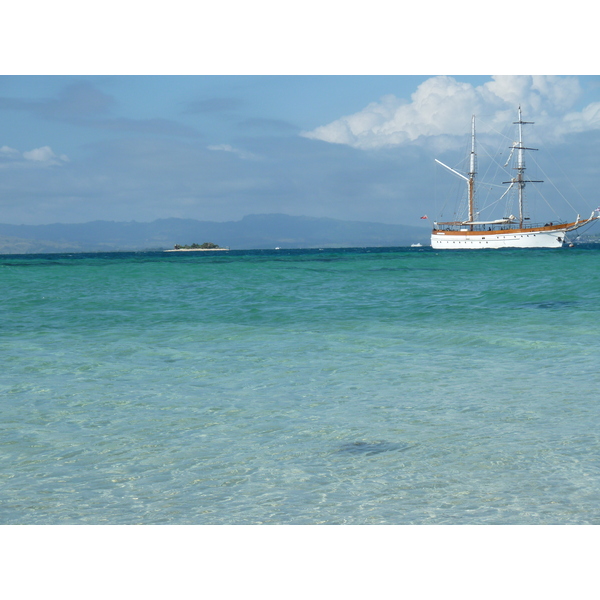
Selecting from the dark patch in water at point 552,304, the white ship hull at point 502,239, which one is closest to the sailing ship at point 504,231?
the white ship hull at point 502,239

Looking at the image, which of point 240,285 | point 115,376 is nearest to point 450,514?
point 115,376

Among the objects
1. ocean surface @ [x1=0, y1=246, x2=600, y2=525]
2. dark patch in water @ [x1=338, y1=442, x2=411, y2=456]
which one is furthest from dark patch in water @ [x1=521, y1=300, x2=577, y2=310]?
dark patch in water @ [x1=338, y1=442, x2=411, y2=456]

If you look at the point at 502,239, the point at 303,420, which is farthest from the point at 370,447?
the point at 502,239

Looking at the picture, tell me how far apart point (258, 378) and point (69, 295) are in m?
17.2

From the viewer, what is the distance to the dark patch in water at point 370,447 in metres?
6.16

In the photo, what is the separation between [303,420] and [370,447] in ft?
3.91

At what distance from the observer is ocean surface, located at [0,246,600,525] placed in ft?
16.2

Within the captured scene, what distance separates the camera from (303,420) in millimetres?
7293

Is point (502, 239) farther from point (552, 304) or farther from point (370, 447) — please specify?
point (370, 447)

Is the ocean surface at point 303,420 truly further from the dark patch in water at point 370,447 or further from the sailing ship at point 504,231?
the sailing ship at point 504,231

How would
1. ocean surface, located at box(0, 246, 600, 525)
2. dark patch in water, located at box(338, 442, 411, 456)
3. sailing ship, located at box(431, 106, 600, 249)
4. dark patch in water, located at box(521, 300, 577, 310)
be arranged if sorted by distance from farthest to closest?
sailing ship, located at box(431, 106, 600, 249), dark patch in water, located at box(521, 300, 577, 310), dark patch in water, located at box(338, 442, 411, 456), ocean surface, located at box(0, 246, 600, 525)

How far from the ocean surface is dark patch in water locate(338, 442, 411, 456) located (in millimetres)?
27

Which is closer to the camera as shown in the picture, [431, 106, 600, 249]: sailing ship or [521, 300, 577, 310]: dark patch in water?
[521, 300, 577, 310]: dark patch in water

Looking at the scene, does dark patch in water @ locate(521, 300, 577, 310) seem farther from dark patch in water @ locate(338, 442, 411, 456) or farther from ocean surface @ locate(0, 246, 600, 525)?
dark patch in water @ locate(338, 442, 411, 456)
